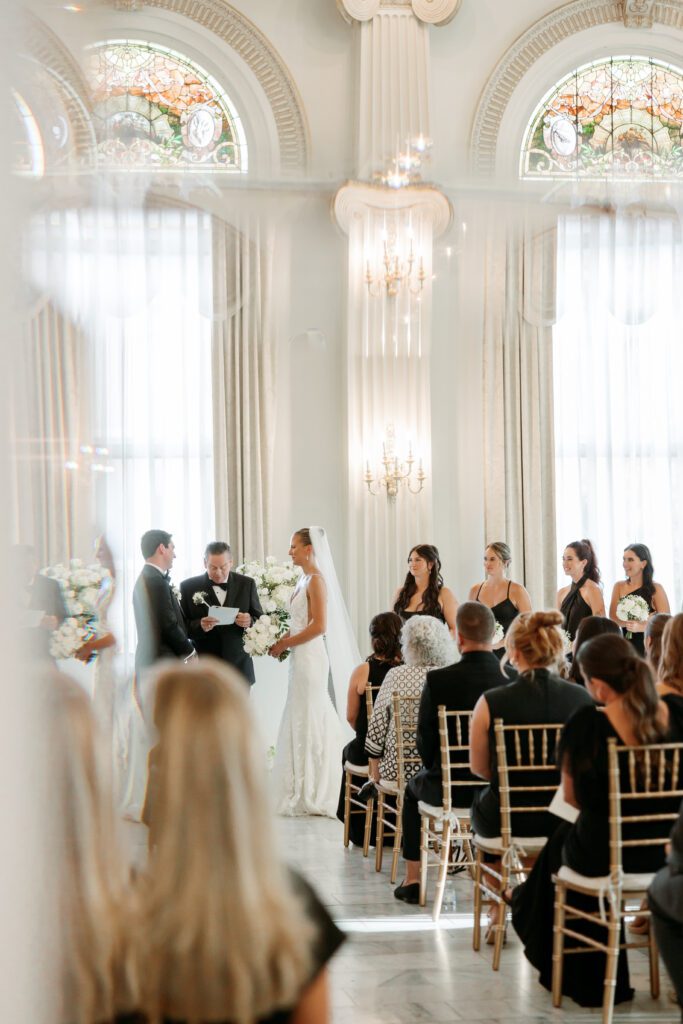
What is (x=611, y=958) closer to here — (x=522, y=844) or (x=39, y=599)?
(x=522, y=844)

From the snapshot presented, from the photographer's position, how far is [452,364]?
33.4 feet

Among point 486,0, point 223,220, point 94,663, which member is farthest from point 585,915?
point 486,0

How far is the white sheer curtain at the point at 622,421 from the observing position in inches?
409

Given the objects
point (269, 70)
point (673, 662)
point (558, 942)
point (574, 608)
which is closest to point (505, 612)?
point (574, 608)

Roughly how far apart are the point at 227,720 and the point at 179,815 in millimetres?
120

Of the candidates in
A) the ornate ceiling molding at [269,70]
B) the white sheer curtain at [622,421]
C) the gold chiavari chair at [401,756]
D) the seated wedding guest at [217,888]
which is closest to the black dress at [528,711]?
the gold chiavari chair at [401,756]

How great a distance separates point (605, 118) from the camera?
1096 cm

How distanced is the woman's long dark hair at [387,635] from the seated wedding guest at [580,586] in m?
2.17

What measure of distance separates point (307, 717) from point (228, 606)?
920 mm

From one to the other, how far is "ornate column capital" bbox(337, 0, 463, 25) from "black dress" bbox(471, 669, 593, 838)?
7329 millimetres

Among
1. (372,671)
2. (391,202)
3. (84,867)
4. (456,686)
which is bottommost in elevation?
(372,671)

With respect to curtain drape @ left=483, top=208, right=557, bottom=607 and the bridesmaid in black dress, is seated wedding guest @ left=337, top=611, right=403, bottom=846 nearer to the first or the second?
the bridesmaid in black dress

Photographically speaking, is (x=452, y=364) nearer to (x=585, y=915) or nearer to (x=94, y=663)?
(x=585, y=915)

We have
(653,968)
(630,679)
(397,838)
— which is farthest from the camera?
(397,838)
